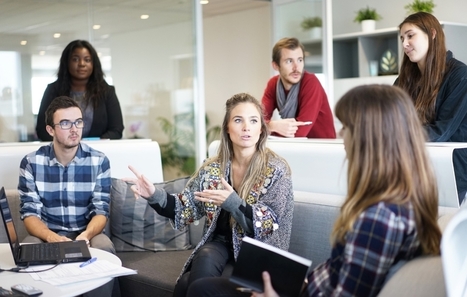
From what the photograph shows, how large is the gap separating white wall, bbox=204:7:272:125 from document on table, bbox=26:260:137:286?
5.87 m

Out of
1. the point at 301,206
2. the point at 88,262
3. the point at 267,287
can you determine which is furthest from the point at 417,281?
the point at 301,206

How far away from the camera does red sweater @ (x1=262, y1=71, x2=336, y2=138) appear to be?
3.76m

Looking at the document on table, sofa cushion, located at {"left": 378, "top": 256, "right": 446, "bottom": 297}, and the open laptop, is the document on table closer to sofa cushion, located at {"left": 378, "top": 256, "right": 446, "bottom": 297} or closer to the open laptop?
the open laptop

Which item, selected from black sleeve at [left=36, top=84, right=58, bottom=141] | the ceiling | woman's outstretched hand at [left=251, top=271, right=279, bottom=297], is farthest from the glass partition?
woman's outstretched hand at [left=251, top=271, right=279, bottom=297]

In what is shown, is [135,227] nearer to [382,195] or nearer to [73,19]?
[382,195]

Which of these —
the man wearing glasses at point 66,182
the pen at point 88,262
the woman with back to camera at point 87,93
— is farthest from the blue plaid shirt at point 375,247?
the woman with back to camera at point 87,93

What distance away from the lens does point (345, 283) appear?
1.62 metres

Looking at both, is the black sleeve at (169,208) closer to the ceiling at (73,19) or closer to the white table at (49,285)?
the white table at (49,285)

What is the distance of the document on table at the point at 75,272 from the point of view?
2.19 metres

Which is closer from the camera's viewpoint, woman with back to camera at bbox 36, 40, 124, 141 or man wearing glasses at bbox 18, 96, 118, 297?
man wearing glasses at bbox 18, 96, 118, 297

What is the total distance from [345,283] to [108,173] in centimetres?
202

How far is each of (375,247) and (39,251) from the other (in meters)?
1.48

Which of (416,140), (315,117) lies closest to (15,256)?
(416,140)

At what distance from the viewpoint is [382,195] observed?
1.60m
